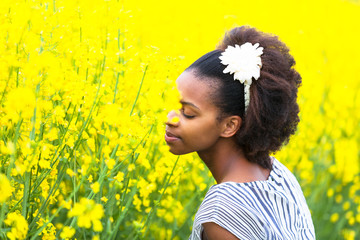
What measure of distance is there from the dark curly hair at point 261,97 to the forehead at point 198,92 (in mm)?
17

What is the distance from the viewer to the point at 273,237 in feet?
6.40

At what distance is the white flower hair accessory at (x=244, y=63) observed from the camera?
2.03 m

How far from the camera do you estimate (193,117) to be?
201 centimetres

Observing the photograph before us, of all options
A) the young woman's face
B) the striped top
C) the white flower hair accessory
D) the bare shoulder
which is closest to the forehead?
the young woman's face

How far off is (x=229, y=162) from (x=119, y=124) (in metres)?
0.50

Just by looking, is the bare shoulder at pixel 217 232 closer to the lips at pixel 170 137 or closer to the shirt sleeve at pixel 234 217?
the shirt sleeve at pixel 234 217

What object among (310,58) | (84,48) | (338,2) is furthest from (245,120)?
(338,2)

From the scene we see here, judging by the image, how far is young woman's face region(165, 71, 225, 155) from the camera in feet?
6.55

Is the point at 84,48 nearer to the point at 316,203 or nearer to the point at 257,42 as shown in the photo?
the point at 257,42

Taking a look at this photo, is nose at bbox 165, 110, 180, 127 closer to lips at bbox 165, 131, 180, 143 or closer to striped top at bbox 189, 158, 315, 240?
lips at bbox 165, 131, 180, 143

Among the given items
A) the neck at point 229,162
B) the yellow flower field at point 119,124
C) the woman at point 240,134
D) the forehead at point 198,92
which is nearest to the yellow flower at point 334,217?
the yellow flower field at point 119,124

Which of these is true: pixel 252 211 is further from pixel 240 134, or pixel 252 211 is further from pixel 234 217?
pixel 240 134

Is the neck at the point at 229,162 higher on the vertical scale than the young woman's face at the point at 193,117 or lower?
lower

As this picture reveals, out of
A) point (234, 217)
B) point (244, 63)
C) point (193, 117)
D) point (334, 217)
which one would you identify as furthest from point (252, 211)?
point (334, 217)
